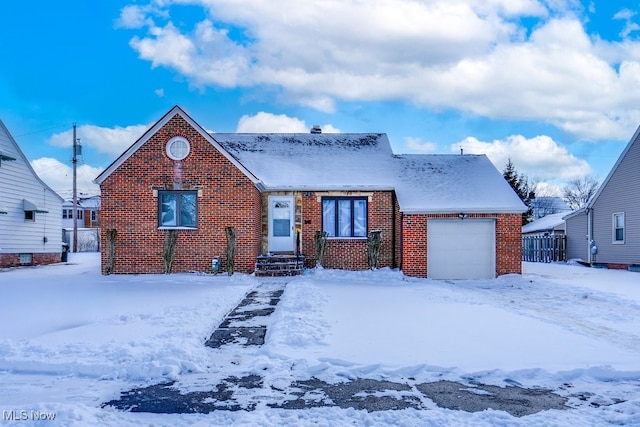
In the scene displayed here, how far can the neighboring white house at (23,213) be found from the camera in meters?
20.1

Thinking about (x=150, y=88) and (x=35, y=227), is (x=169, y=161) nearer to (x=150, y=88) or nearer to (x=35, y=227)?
(x=150, y=88)

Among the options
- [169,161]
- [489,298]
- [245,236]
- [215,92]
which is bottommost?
[489,298]

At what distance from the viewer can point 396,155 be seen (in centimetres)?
1998

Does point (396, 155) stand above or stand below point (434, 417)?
above

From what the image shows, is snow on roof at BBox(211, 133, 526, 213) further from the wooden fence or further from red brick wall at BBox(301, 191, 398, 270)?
the wooden fence

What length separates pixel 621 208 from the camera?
21.2 m

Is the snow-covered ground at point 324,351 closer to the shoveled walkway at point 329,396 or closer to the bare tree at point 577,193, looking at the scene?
the shoveled walkway at point 329,396

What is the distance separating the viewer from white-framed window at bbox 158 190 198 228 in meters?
16.1

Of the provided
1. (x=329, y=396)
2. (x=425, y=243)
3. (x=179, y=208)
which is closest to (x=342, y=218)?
(x=425, y=243)

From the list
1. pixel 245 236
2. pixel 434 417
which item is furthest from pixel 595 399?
pixel 245 236

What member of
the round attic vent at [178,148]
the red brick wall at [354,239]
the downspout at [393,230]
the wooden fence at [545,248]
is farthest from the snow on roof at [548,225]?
the round attic vent at [178,148]

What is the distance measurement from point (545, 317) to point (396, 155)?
11979 millimetres

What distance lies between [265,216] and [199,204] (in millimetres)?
2522

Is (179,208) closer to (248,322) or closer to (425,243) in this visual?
(425,243)
